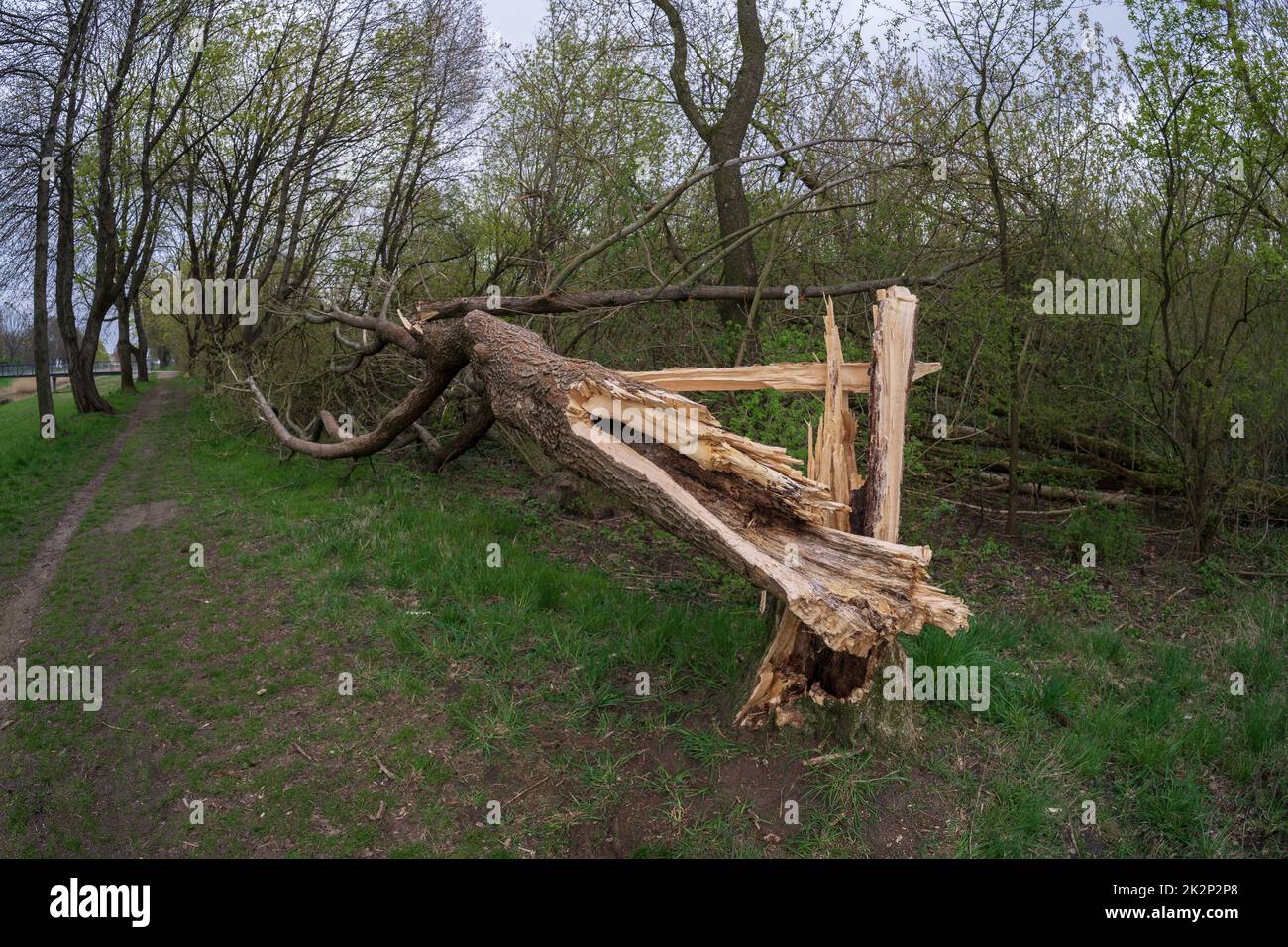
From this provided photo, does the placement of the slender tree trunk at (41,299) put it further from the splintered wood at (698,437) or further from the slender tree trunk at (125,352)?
the splintered wood at (698,437)

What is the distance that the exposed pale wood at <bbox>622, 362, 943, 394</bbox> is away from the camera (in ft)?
16.5

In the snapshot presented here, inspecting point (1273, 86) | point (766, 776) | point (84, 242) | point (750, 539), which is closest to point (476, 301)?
point (750, 539)

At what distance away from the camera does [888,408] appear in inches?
186

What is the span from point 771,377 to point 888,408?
2.62 feet

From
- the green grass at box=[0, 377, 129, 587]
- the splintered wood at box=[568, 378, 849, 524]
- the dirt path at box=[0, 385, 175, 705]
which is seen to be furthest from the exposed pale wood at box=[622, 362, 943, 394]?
the green grass at box=[0, 377, 129, 587]

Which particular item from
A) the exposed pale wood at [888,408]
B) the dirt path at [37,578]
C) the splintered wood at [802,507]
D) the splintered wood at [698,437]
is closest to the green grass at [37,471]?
the dirt path at [37,578]

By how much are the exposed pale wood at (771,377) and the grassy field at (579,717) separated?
1.51 m

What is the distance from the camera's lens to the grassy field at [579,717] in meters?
3.95

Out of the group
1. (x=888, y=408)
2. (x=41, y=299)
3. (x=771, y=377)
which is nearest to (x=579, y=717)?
(x=771, y=377)

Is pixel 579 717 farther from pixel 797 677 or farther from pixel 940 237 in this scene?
pixel 940 237

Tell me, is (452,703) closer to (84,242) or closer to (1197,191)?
(1197,191)

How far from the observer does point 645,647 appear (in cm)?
534

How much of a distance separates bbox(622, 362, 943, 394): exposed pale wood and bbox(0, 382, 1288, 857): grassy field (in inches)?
59.5

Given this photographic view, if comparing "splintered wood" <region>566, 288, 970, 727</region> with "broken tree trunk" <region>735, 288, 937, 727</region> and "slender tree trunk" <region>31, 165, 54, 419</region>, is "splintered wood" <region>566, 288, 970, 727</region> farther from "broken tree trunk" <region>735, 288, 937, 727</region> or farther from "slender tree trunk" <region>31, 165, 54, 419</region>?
"slender tree trunk" <region>31, 165, 54, 419</region>
